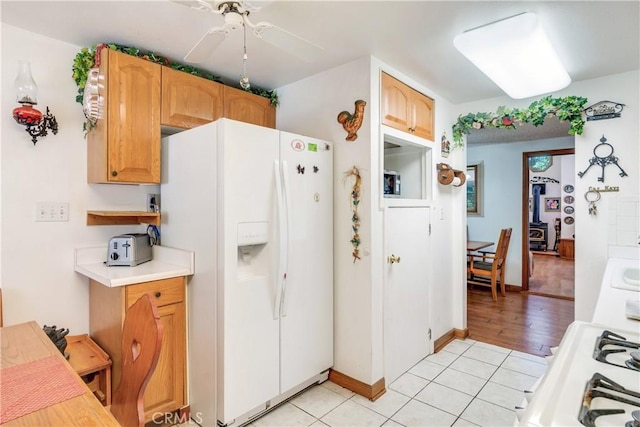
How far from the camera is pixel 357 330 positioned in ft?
7.96

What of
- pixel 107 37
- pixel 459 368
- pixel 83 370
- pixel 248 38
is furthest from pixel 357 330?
pixel 107 37

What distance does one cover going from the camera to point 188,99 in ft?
7.85

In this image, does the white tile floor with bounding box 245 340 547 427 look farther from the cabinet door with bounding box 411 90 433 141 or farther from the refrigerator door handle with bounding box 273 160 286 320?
the cabinet door with bounding box 411 90 433 141

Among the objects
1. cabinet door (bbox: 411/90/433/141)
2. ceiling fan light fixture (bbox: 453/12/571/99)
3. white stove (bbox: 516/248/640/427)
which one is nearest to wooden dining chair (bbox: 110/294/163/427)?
white stove (bbox: 516/248/640/427)

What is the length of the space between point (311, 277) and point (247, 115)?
142 centimetres

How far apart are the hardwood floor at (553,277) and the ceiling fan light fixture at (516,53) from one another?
387 centimetres

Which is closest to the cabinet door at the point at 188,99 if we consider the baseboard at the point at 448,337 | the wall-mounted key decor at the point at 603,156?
the baseboard at the point at 448,337

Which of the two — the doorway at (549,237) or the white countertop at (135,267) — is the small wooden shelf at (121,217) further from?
the doorway at (549,237)

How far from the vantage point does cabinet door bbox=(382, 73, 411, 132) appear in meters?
2.48

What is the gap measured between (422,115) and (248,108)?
149 centimetres

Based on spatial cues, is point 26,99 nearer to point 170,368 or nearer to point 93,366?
point 93,366

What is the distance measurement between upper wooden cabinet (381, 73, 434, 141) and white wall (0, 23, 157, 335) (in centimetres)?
207

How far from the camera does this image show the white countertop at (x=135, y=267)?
1.87 metres

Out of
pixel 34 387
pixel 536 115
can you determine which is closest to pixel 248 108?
pixel 34 387
